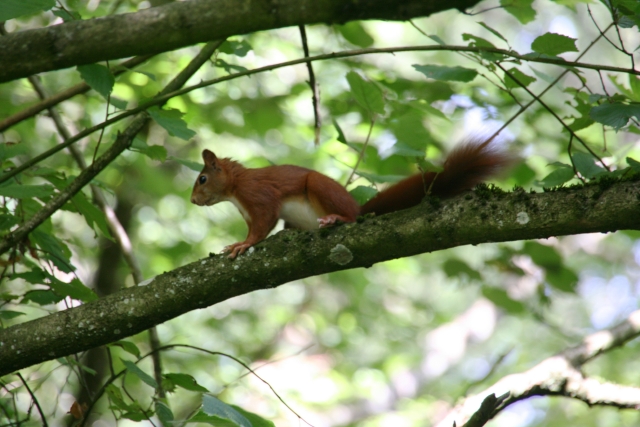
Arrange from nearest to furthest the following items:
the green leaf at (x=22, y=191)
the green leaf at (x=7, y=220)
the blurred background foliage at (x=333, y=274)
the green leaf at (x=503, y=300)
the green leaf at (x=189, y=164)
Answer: the green leaf at (x=22, y=191) → the green leaf at (x=7, y=220) → the green leaf at (x=189, y=164) → the blurred background foliage at (x=333, y=274) → the green leaf at (x=503, y=300)

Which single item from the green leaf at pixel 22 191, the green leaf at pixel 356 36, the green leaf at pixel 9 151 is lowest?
the green leaf at pixel 22 191

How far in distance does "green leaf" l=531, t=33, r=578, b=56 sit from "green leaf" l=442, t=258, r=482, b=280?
A: 2116 mm

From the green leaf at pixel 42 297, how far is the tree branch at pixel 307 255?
0.50ft

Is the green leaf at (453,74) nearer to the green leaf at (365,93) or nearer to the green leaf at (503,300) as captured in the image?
the green leaf at (365,93)

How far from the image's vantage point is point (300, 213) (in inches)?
128

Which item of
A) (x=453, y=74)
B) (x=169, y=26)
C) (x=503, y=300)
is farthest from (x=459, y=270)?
(x=169, y=26)

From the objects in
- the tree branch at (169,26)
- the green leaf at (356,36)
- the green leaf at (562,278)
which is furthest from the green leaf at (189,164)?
the green leaf at (562,278)

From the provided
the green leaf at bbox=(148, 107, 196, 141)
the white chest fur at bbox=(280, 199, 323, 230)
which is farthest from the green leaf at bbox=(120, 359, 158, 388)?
the white chest fur at bbox=(280, 199, 323, 230)

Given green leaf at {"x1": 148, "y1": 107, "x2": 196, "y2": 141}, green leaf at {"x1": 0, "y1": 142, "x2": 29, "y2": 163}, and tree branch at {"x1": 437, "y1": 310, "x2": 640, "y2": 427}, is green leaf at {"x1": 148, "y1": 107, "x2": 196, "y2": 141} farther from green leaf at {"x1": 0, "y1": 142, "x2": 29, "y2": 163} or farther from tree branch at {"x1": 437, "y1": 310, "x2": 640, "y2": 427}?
tree branch at {"x1": 437, "y1": 310, "x2": 640, "y2": 427}

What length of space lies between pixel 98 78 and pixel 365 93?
989 millimetres

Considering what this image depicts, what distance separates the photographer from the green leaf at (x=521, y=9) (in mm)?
2537

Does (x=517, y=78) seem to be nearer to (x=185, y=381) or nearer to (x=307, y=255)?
(x=307, y=255)

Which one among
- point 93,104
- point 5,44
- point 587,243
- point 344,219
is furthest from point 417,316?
point 5,44

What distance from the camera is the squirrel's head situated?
11.7 ft
